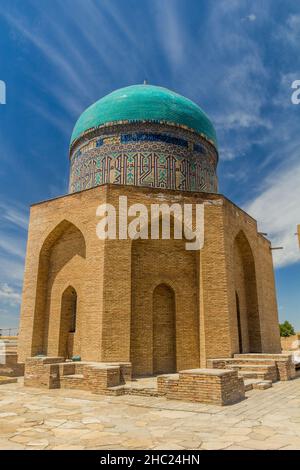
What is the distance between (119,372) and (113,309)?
1398mm

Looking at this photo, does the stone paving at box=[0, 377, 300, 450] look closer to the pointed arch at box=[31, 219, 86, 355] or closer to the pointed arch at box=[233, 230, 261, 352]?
the pointed arch at box=[31, 219, 86, 355]

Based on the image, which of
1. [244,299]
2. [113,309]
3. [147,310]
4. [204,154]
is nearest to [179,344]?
[147,310]

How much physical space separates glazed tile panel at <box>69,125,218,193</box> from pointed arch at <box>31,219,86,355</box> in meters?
2.26

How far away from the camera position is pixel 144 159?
36.8 feet

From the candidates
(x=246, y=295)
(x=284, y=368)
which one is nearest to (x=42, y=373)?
(x=284, y=368)

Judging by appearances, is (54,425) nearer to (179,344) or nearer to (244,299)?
(179,344)

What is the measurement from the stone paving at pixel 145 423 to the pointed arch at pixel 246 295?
416 centimetres

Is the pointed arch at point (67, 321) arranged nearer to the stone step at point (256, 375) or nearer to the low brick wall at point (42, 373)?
the low brick wall at point (42, 373)

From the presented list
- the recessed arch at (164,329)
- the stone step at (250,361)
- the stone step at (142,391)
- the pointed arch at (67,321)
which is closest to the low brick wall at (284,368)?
the stone step at (250,361)

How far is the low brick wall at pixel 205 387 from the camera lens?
523cm

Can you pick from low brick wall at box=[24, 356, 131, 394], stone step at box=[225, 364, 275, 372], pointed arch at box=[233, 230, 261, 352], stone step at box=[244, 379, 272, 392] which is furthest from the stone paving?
pointed arch at box=[233, 230, 261, 352]

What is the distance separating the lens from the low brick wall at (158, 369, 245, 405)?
5230 millimetres

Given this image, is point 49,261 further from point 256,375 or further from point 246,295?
point 256,375

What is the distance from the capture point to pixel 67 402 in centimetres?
575
